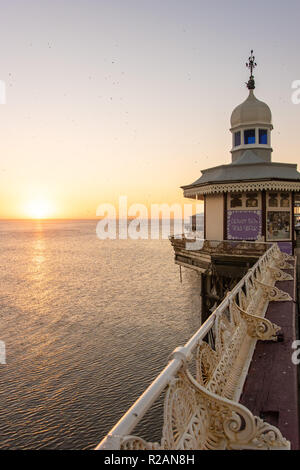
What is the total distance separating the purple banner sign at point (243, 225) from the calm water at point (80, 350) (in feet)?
21.4

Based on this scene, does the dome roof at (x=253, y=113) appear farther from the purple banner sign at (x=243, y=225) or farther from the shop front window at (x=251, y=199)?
the purple banner sign at (x=243, y=225)

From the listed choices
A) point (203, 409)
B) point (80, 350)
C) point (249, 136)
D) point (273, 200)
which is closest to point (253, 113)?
point (249, 136)

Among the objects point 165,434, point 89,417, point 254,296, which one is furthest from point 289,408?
point 89,417

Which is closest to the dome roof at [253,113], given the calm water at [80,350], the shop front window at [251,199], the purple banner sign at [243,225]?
the shop front window at [251,199]

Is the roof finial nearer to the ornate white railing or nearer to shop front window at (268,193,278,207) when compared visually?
shop front window at (268,193,278,207)

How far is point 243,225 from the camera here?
69.7 ft

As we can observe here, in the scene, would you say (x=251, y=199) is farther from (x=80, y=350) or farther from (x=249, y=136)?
(x=80, y=350)

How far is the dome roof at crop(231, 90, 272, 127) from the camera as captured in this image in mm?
26789

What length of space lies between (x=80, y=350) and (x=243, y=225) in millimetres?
12618

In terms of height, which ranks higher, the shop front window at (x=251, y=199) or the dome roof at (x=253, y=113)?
the dome roof at (x=253, y=113)

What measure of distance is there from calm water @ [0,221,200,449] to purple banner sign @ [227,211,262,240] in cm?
652

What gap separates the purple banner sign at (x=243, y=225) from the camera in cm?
2089

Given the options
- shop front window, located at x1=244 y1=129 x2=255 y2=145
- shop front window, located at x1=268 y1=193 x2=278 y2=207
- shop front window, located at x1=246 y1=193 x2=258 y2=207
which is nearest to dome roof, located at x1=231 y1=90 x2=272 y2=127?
shop front window, located at x1=244 y1=129 x2=255 y2=145

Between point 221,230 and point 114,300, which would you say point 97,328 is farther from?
point 221,230
